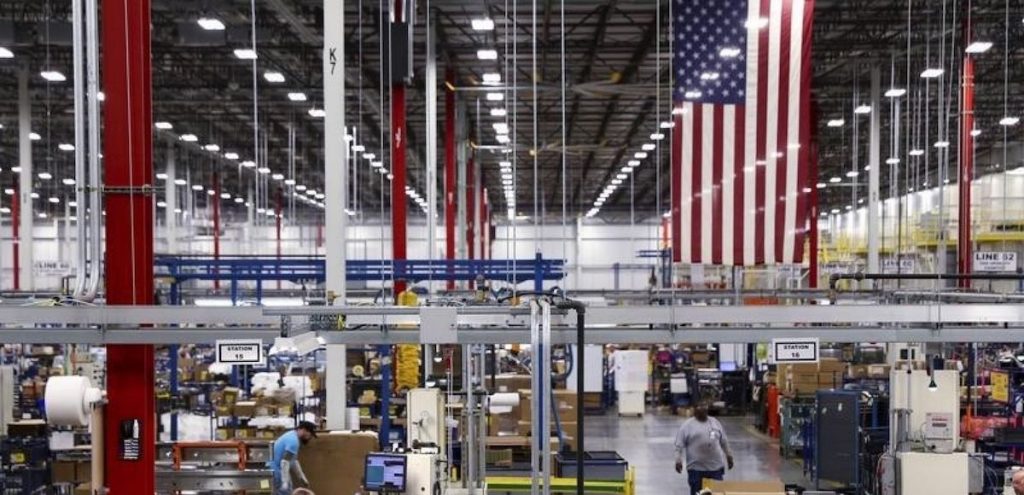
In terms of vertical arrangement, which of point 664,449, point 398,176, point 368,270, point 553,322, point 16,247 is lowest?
point 664,449

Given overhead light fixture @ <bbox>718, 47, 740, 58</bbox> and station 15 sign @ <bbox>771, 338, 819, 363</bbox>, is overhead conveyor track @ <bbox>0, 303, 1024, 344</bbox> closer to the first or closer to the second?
station 15 sign @ <bbox>771, 338, 819, 363</bbox>

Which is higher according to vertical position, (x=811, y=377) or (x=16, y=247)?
(x=16, y=247)

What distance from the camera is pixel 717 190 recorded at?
881cm

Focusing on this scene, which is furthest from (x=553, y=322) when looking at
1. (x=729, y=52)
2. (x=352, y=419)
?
(x=352, y=419)

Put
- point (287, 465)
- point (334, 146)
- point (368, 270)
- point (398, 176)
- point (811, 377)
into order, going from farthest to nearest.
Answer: point (811, 377)
point (398, 176)
point (368, 270)
point (334, 146)
point (287, 465)

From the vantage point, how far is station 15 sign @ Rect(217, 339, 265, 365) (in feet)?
24.3

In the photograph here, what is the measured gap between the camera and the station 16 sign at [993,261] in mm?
18516

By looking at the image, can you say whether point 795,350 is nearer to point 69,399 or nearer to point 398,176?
point 69,399

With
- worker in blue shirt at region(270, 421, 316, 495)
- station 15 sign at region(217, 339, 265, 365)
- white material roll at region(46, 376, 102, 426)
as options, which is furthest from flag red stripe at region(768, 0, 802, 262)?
white material roll at region(46, 376, 102, 426)

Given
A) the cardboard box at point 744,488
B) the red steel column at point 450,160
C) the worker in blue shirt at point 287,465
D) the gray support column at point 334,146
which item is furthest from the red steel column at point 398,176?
the red steel column at point 450,160

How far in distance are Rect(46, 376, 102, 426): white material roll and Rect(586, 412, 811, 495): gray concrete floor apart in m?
8.14

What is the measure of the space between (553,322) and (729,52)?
3.26m

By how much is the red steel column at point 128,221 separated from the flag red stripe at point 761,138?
18.0ft

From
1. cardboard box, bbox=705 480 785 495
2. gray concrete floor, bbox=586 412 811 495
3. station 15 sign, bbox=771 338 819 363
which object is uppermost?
station 15 sign, bbox=771 338 819 363
